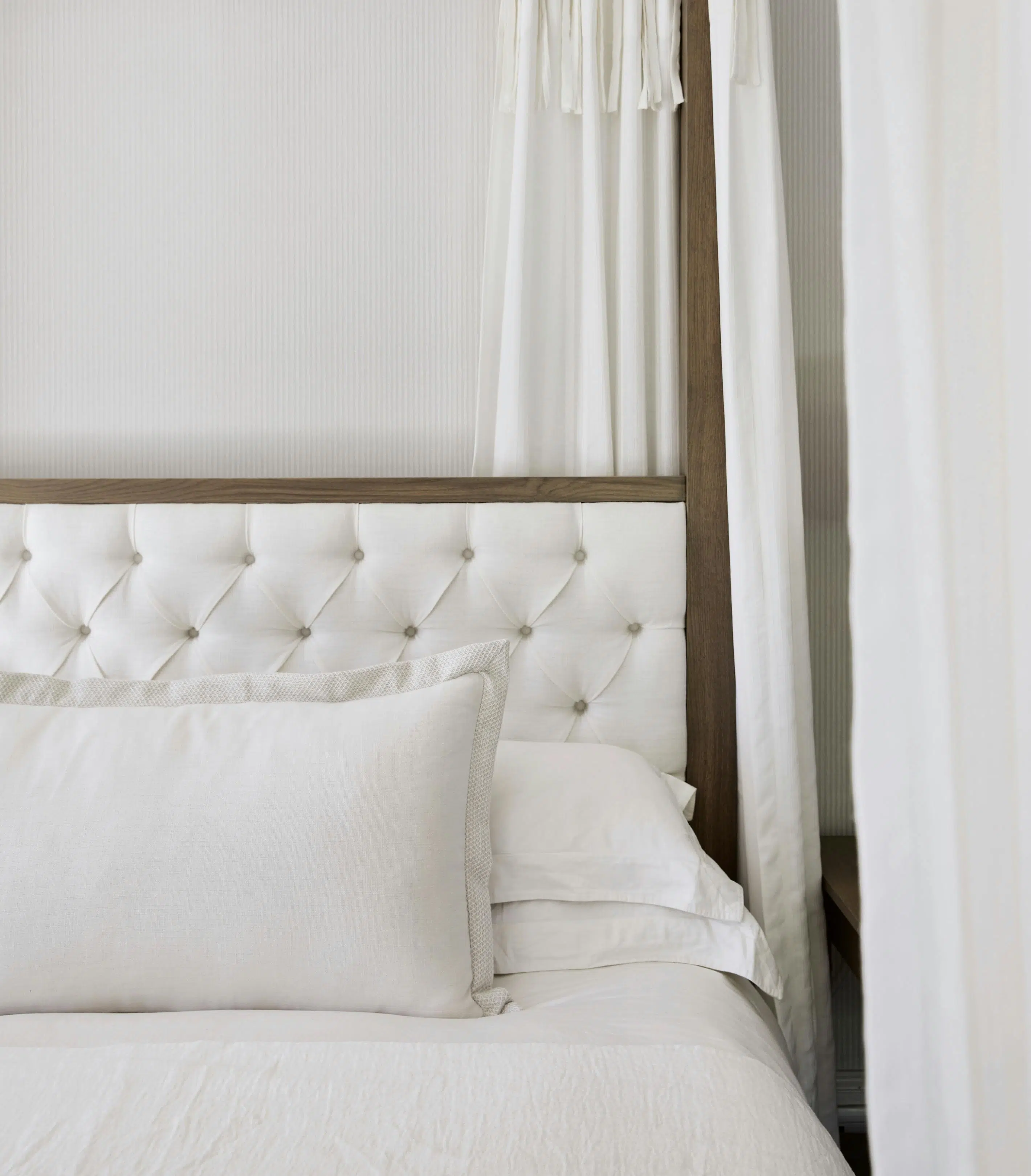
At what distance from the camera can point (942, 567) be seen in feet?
1.56

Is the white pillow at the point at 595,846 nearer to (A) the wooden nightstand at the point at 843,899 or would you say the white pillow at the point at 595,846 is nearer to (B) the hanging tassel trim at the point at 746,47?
(A) the wooden nightstand at the point at 843,899

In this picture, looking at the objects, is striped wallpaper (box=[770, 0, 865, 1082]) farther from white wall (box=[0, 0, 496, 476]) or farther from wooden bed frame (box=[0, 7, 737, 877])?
white wall (box=[0, 0, 496, 476])

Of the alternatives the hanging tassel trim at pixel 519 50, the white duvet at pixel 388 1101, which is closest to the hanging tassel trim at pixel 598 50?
the hanging tassel trim at pixel 519 50

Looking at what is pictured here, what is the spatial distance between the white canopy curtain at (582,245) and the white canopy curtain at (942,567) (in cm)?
96

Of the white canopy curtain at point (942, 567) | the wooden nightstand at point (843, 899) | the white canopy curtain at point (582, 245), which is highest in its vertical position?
the white canopy curtain at point (582, 245)

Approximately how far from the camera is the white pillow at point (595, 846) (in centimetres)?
109

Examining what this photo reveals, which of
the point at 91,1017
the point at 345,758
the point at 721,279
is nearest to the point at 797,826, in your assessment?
the point at 345,758

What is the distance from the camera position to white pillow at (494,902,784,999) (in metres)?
1.07

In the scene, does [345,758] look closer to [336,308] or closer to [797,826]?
[797,826]

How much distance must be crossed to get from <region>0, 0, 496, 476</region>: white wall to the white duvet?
39.2 inches

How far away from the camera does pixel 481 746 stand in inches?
41.7

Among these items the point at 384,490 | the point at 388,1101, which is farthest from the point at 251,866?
the point at 384,490

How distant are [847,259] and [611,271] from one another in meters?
1.05

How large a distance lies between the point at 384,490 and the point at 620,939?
0.77 meters
